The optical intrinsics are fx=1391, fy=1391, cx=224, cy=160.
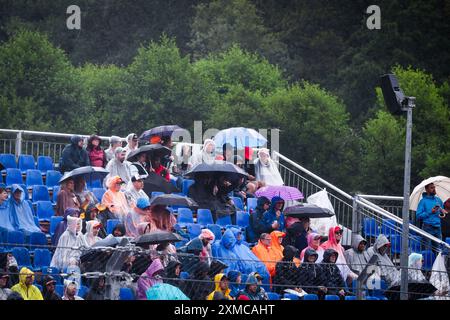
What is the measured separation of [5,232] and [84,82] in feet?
93.2

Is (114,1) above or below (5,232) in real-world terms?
above

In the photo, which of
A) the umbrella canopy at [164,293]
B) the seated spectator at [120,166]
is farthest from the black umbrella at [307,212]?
the umbrella canopy at [164,293]

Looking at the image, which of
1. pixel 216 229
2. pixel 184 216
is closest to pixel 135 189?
pixel 184 216

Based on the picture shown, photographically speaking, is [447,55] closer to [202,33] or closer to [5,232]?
[202,33]

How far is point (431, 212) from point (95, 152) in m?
5.34

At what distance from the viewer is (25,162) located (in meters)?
20.5

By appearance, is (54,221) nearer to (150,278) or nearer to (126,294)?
(126,294)

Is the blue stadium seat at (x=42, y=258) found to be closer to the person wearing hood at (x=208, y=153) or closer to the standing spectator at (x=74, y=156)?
the standing spectator at (x=74, y=156)

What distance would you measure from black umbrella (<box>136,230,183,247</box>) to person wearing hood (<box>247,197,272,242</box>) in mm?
2949

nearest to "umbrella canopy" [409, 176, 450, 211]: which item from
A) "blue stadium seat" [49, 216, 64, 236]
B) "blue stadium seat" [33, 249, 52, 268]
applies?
"blue stadium seat" [49, 216, 64, 236]

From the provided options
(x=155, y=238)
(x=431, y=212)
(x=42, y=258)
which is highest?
(x=431, y=212)
